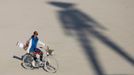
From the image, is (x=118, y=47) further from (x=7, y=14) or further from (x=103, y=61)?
(x=7, y=14)

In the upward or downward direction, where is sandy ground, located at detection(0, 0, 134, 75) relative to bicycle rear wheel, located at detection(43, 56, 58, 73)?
upward

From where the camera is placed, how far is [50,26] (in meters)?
19.0

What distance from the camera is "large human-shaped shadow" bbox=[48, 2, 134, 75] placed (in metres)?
16.0

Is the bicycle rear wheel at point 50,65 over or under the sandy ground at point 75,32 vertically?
under

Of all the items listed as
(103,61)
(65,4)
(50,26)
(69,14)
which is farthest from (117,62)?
(65,4)

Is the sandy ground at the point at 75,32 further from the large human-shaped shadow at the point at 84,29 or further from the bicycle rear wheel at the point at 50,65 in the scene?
the bicycle rear wheel at the point at 50,65

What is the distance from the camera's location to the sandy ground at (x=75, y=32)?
15266 millimetres

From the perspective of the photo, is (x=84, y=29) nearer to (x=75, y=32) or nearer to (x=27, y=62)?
(x=75, y=32)

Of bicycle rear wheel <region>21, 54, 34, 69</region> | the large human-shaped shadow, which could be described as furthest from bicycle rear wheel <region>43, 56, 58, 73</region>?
the large human-shaped shadow

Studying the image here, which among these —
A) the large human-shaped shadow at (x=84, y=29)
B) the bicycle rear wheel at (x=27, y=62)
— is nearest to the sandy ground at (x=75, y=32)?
the large human-shaped shadow at (x=84, y=29)

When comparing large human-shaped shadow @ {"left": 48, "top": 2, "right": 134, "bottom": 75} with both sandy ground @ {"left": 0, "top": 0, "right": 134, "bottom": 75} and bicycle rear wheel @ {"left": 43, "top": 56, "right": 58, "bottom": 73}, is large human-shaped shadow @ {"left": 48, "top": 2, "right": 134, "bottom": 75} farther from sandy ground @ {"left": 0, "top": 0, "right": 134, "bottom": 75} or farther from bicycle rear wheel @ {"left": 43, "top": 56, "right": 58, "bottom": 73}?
bicycle rear wheel @ {"left": 43, "top": 56, "right": 58, "bottom": 73}

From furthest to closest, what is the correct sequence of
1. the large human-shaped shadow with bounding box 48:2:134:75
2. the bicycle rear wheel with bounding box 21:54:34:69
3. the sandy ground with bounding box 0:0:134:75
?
the large human-shaped shadow with bounding box 48:2:134:75 → the sandy ground with bounding box 0:0:134:75 → the bicycle rear wheel with bounding box 21:54:34:69

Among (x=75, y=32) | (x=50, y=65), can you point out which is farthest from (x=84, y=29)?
(x=50, y=65)

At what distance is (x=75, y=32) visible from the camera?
1855 centimetres
